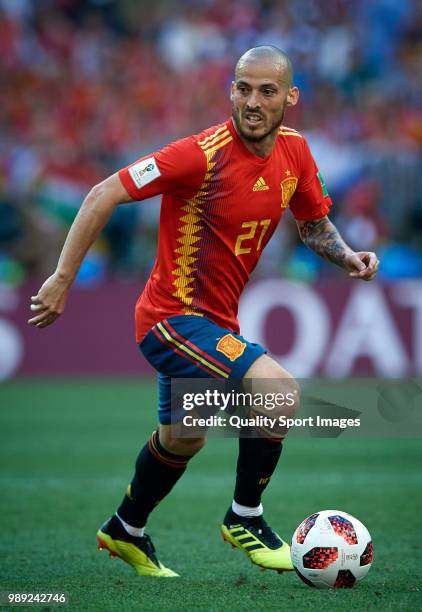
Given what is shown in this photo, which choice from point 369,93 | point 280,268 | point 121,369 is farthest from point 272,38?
point 121,369

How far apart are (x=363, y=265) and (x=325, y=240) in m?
0.36

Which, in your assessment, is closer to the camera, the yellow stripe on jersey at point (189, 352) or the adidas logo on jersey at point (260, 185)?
the yellow stripe on jersey at point (189, 352)

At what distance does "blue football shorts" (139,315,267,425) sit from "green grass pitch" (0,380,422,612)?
85 cm

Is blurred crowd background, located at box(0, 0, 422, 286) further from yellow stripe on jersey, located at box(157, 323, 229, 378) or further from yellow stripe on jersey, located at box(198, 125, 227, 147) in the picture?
yellow stripe on jersey, located at box(157, 323, 229, 378)

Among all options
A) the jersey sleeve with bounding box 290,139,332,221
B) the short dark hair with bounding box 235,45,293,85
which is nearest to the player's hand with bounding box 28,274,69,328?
the short dark hair with bounding box 235,45,293,85

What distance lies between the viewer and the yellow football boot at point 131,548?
A: 4.98 metres

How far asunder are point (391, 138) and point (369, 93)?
1215 millimetres

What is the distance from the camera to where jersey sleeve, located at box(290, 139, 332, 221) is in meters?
5.04

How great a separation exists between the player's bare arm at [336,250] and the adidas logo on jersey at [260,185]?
551 mm

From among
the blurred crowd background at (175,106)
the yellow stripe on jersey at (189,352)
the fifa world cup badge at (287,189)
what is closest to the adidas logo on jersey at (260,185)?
the fifa world cup badge at (287,189)

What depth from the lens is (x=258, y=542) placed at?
482 centimetres

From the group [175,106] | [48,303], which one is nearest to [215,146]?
[48,303]

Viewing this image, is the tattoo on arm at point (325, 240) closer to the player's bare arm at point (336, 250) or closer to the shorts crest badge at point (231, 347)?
the player's bare arm at point (336, 250)

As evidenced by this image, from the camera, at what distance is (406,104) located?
15.0 m
